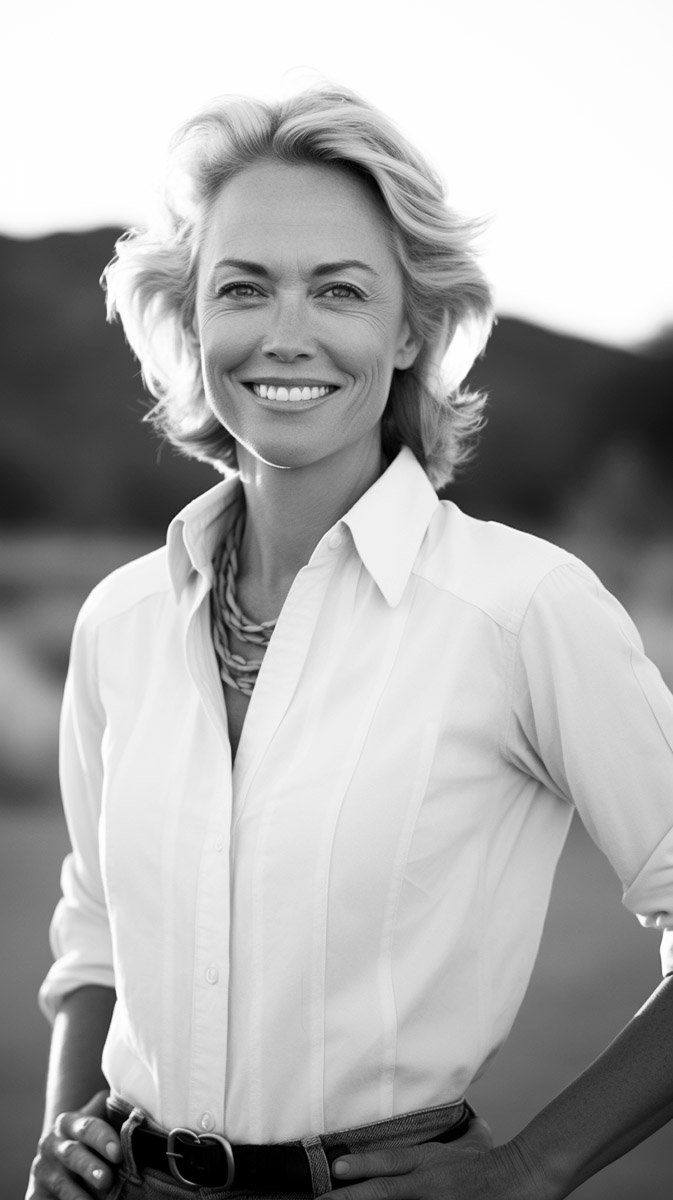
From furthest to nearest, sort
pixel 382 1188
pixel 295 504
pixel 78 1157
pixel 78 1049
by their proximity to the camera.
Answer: pixel 78 1049 → pixel 295 504 → pixel 78 1157 → pixel 382 1188

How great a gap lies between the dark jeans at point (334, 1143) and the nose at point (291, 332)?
0.92 metres

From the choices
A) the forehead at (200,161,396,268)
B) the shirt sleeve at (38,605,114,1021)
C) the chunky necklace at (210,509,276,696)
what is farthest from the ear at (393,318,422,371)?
the shirt sleeve at (38,605,114,1021)

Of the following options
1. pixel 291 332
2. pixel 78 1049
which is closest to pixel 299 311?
pixel 291 332

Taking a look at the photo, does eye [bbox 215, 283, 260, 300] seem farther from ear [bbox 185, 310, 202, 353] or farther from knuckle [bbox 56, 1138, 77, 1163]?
knuckle [bbox 56, 1138, 77, 1163]

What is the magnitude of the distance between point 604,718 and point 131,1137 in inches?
30.4

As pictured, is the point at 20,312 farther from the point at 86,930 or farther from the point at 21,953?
the point at 86,930

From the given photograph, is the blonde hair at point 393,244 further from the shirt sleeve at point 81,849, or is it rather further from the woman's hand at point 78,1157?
the woman's hand at point 78,1157

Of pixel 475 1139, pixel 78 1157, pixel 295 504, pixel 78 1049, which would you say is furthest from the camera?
pixel 78 1049

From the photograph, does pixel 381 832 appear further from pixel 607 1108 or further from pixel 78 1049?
pixel 78 1049

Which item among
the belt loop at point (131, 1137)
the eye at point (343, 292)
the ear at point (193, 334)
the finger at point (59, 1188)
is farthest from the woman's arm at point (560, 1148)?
the ear at point (193, 334)

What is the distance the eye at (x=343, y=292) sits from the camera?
1.64m

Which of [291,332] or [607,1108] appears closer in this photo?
[607,1108]

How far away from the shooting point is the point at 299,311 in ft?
5.32

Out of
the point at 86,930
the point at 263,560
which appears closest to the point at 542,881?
the point at 263,560
